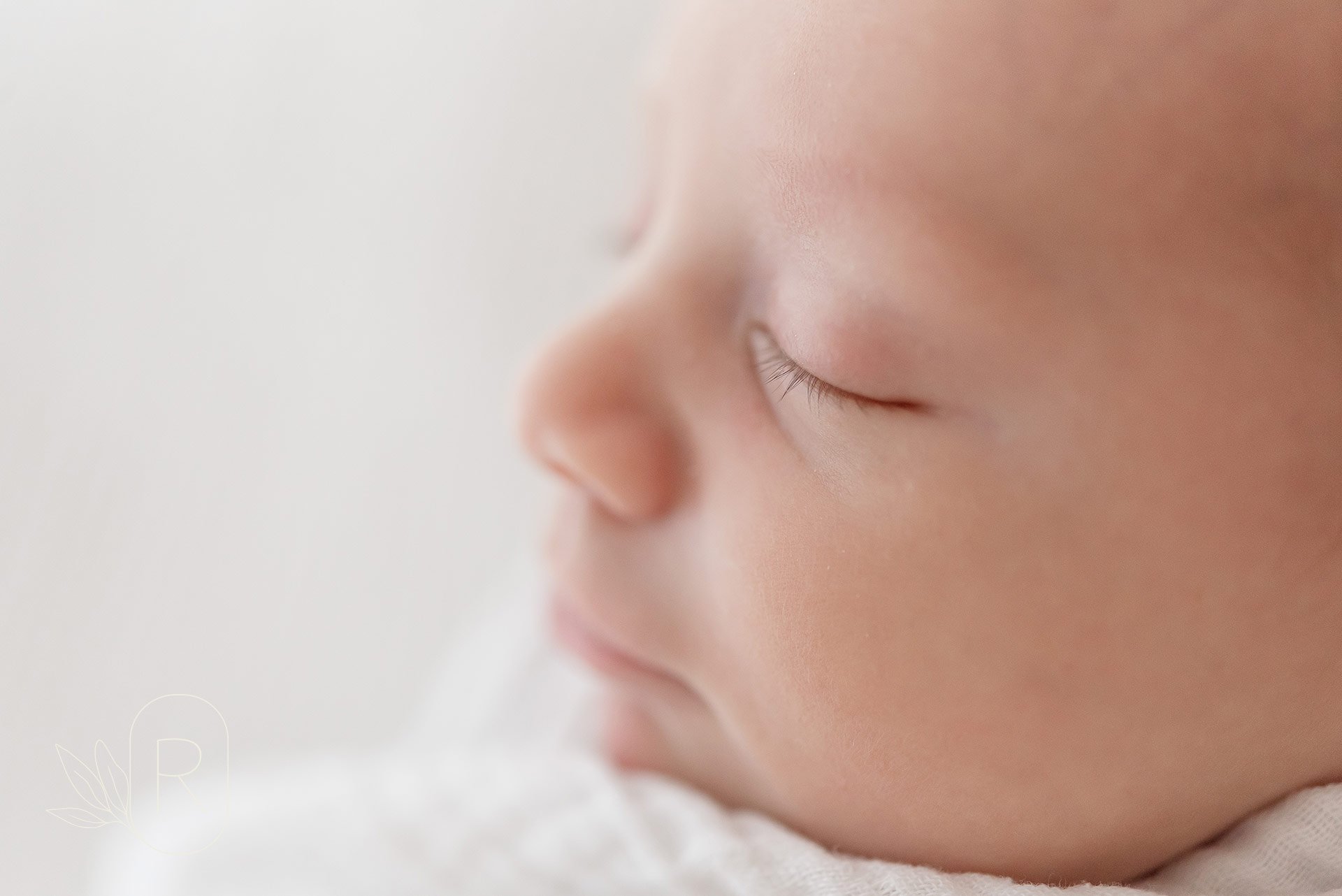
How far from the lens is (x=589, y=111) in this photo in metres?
1.27

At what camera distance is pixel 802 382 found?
61 cm

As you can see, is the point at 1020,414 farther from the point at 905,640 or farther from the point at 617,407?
the point at 617,407

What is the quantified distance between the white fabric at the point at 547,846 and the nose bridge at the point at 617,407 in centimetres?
20

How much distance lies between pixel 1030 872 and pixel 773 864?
136 mm

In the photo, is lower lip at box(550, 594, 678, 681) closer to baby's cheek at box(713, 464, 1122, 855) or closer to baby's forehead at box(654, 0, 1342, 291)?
baby's cheek at box(713, 464, 1122, 855)

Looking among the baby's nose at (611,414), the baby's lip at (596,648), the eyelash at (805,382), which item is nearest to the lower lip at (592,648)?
the baby's lip at (596,648)

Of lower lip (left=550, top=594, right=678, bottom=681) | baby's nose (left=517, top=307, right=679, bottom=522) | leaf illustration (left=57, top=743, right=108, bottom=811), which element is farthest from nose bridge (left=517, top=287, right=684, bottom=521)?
leaf illustration (left=57, top=743, right=108, bottom=811)

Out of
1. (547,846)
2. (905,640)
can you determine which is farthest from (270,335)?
(905,640)

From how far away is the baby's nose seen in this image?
66 centimetres

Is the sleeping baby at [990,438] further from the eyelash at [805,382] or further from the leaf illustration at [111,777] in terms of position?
the leaf illustration at [111,777]

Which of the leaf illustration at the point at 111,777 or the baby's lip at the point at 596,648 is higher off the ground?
the baby's lip at the point at 596,648

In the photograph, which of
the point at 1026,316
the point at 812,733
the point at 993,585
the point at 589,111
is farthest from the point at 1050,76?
the point at 589,111

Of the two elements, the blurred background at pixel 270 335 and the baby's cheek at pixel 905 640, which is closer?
the baby's cheek at pixel 905 640

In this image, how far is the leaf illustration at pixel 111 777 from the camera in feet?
2.37
